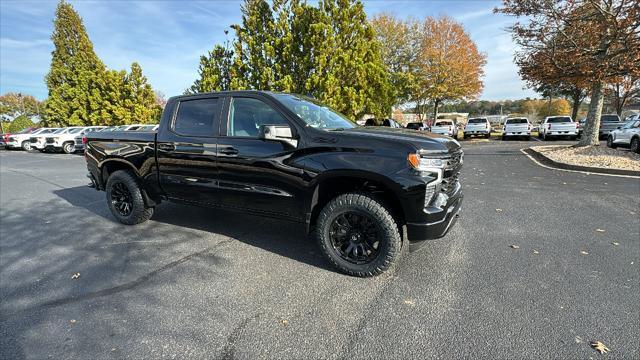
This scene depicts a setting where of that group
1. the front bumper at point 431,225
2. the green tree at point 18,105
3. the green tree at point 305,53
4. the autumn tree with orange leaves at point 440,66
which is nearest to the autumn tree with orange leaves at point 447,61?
the autumn tree with orange leaves at point 440,66

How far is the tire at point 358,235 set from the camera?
317 cm

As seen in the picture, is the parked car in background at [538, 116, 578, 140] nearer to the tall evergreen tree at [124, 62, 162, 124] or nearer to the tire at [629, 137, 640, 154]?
the tire at [629, 137, 640, 154]

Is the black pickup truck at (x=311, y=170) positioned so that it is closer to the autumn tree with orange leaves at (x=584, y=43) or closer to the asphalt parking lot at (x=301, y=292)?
the asphalt parking lot at (x=301, y=292)

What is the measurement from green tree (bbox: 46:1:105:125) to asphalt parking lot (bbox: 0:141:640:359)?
24.4 metres

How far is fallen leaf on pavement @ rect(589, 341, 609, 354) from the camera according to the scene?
225 centimetres

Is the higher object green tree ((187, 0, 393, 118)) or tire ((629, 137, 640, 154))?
green tree ((187, 0, 393, 118))

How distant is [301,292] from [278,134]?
1.51m

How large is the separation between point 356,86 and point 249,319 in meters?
15.8

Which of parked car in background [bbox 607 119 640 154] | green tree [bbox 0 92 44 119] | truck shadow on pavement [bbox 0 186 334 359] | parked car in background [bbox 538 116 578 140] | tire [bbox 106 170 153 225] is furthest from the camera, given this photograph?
green tree [bbox 0 92 44 119]

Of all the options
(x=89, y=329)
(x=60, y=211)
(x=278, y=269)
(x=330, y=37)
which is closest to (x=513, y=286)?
(x=278, y=269)

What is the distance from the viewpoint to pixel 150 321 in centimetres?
263

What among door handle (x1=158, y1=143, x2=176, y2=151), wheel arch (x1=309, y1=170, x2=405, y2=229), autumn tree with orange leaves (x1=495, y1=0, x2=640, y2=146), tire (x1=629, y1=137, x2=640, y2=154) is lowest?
tire (x1=629, y1=137, x2=640, y2=154)

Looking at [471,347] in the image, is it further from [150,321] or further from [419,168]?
[150,321]

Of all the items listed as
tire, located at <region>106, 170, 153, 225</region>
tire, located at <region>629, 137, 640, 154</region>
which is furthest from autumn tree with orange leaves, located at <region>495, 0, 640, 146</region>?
tire, located at <region>106, 170, 153, 225</region>
